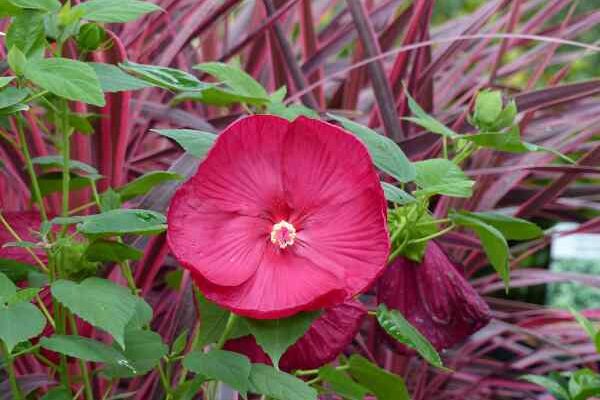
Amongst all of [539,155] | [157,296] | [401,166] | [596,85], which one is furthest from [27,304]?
[539,155]

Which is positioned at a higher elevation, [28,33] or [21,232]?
[28,33]

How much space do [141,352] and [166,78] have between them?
0.50 feet

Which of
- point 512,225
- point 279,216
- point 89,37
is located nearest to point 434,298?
point 512,225

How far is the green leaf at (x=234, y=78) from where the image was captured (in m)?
0.59

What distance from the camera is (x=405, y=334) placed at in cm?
57

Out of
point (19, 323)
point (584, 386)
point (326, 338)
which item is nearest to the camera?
point (19, 323)

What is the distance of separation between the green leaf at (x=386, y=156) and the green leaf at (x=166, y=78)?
0.08 meters

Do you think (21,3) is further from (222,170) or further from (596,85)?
(596,85)

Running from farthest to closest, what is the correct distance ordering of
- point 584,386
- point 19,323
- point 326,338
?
point 584,386, point 326,338, point 19,323

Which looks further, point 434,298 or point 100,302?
point 434,298

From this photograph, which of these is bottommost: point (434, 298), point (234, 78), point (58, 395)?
point (58, 395)

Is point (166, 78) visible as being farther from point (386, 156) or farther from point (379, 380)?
point (379, 380)

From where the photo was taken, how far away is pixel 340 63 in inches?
50.7

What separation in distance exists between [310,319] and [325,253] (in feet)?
0.13
